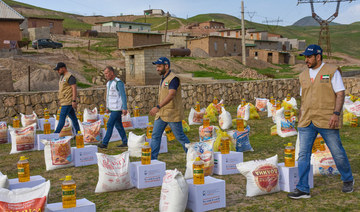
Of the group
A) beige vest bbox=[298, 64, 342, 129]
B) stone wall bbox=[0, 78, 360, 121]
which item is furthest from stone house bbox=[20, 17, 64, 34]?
beige vest bbox=[298, 64, 342, 129]

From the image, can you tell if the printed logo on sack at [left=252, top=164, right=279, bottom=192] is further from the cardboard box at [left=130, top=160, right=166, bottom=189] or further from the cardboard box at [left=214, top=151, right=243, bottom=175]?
the cardboard box at [left=130, top=160, right=166, bottom=189]

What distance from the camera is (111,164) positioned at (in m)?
5.13

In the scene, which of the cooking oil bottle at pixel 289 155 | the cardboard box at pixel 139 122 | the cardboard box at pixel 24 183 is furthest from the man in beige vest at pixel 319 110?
the cardboard box at pixel 139 122

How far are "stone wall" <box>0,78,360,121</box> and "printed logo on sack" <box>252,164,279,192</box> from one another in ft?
31.3

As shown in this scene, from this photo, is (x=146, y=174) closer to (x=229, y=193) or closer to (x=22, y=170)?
(x=229, y=193)

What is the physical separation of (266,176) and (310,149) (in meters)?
0.60

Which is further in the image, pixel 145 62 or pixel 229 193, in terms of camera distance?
pixel 145 62

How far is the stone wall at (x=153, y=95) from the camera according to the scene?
12359 millimetres

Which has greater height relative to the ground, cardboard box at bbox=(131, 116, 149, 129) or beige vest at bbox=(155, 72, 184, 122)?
beige vest at bbox=(155, 72, 184, 122)

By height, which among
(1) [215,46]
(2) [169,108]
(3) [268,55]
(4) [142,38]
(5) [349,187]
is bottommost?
(5) [349,187]

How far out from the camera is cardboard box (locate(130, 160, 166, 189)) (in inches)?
204

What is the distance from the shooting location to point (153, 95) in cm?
1468

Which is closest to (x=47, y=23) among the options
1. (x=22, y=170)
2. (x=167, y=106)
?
(x=167, y=106)

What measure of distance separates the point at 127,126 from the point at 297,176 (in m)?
5.95
